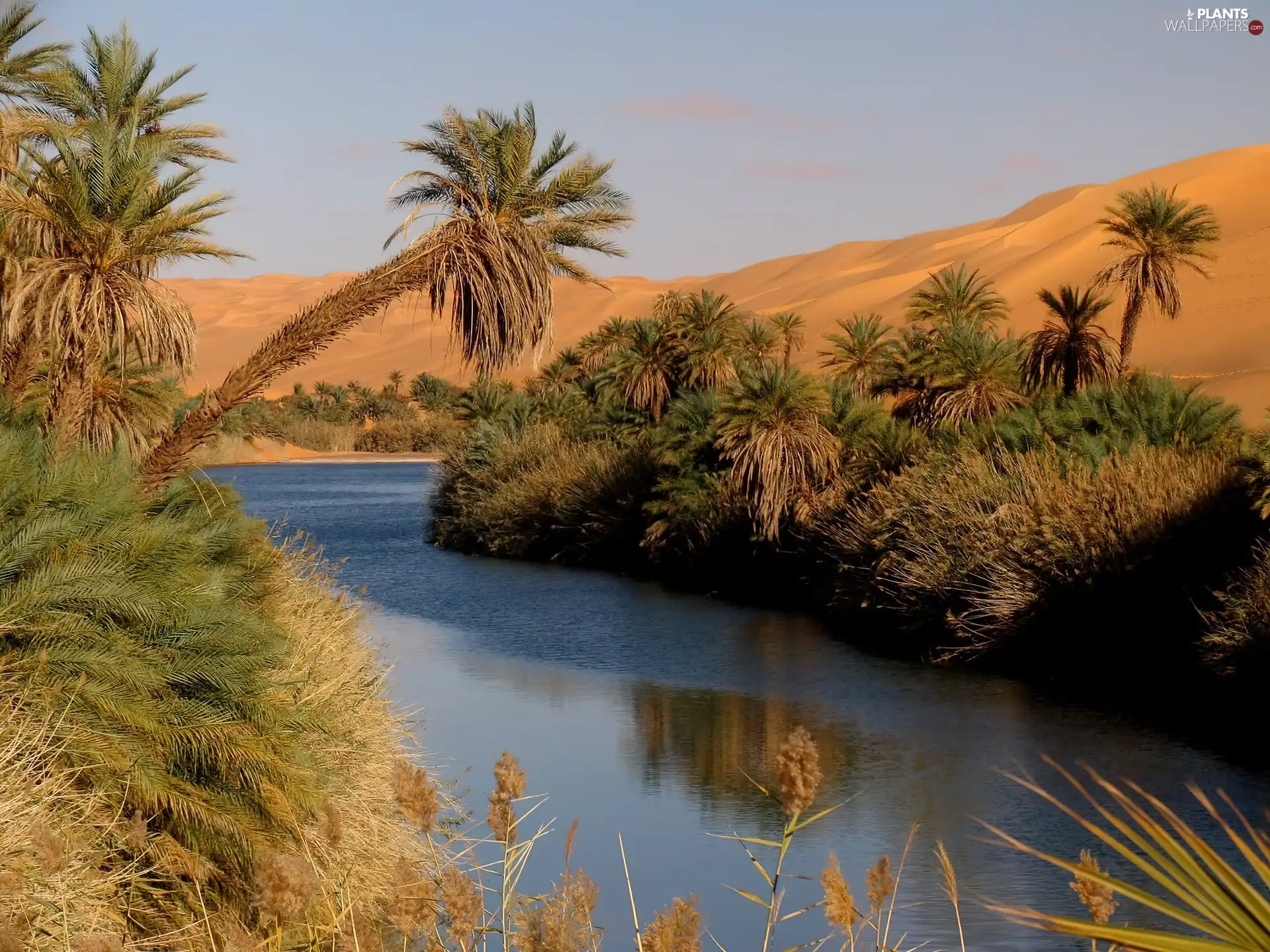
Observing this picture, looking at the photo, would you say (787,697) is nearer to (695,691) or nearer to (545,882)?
(695,691)

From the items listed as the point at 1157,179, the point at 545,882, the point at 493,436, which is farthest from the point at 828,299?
the point at 545,882

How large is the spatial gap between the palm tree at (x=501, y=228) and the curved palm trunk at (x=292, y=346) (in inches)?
10.4

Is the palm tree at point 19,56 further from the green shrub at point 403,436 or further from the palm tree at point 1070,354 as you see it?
the green shrub at point 403,436

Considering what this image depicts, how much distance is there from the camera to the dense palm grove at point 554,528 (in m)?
5.24

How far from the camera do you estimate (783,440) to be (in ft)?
85.5

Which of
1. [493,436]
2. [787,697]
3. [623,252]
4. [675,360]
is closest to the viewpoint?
[623,252]

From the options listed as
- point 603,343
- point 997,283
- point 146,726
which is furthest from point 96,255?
point 997,283

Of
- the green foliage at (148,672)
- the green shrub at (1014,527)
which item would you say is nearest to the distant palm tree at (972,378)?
the green shrub at (1014,527)

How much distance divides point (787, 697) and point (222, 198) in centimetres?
932

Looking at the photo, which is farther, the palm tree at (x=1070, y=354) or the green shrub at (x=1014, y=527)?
the palm tree at (x=1070, y=354)

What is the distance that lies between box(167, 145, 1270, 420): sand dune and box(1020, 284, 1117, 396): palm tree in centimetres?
371

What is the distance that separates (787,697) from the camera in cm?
1830

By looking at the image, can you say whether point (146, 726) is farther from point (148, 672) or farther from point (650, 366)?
point (650, 366)

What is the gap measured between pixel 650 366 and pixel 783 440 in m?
9.56
